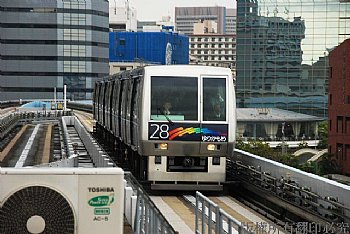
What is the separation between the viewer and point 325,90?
84.4 metres

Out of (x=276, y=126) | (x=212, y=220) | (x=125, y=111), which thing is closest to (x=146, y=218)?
(x=212, y=220)

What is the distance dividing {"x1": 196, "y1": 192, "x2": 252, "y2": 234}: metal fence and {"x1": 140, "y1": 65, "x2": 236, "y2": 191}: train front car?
5.55m

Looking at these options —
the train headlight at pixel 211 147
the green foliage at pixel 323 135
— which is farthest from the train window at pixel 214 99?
the green foliage at pixel 323 135

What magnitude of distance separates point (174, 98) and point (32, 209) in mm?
10778

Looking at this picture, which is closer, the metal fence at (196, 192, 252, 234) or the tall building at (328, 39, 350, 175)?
the metal fence at (196, 192, 252, 234)

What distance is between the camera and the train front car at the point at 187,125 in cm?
1579

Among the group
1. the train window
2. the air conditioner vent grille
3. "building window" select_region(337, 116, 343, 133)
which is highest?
the train window

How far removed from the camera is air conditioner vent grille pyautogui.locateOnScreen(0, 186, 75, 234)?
5328 millimetres

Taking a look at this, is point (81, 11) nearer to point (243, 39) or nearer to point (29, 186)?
point (243, 39)

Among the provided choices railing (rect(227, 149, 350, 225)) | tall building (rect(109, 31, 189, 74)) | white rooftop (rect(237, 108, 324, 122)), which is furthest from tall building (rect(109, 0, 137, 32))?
railing (rect(227, 149, 350, 225))

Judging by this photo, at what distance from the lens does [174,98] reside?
16.0 metres

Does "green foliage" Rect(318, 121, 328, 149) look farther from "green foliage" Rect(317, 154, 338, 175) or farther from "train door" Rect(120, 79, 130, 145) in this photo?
"train door" Rect(120, 79, 130, 145)

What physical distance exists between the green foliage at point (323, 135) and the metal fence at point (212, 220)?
60.5m

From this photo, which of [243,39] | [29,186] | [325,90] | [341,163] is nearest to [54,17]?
[243,39]
